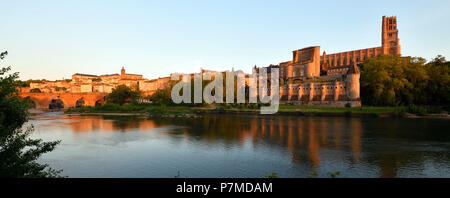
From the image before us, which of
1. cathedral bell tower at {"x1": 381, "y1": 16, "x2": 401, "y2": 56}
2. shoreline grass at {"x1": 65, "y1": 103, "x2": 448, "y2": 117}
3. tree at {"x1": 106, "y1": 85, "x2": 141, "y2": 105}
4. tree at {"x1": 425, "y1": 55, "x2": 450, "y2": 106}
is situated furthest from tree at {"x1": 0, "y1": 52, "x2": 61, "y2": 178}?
cathedral bell tower at {"x1": 381, "y1": 16, "x2": 401, "y2": 56}

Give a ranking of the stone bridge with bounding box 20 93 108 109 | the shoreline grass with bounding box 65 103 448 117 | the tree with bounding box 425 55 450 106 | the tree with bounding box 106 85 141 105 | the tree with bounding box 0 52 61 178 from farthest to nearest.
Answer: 1. the stone bridge with bounding box 20 93 108 109
2. the tree with bounding box 106 85 141 105
3. the tree with bounding box 425 55 450 106
4. the shoreline grass with bounding box 65 103 448 117
5. the tree with bounding box 0 52 61 178

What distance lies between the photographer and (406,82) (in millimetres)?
45875

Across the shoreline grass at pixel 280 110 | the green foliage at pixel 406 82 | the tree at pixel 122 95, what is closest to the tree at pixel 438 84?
the green foliage at pixel 406 82

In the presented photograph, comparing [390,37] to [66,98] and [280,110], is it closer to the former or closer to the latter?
[280,110]

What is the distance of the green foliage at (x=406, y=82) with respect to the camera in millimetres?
45188

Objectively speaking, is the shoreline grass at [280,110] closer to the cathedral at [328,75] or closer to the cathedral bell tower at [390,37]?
the cathedral at [328,75]

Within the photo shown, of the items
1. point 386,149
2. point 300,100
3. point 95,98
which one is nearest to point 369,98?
point 300,100

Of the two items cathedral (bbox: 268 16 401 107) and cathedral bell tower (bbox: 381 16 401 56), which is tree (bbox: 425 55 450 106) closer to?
cathedral (bbox: 268 16 401 107)

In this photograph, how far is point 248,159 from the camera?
1340cm

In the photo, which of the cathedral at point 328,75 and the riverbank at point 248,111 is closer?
the riverbank at point 248,111

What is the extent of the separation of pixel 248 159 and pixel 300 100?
46.6 metres

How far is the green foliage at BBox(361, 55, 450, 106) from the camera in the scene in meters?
45.2
